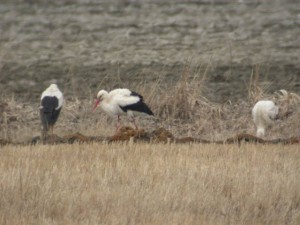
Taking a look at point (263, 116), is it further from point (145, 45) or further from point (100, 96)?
point (145, 45)

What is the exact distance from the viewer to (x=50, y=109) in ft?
46.2

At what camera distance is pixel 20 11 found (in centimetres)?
2019

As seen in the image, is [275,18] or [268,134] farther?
[275,18]

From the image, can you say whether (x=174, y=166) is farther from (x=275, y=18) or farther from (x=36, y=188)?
(x=275, y=18)

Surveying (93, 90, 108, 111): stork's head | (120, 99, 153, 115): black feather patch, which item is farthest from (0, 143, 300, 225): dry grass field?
(93, 90, 108, 111): stork's head

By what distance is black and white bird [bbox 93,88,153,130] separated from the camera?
1448 cm

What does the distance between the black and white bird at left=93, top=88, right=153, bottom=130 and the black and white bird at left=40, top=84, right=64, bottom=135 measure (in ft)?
2.37

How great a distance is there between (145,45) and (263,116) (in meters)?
5.74

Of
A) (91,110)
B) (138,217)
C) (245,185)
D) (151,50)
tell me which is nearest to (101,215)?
(138,217)

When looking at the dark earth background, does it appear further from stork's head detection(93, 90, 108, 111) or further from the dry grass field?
the dry grass field

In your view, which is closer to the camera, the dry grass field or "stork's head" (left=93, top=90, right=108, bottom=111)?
the dry grass field

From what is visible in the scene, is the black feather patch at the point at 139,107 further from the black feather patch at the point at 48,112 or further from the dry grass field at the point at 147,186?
the dry grass field at the point at 147,186

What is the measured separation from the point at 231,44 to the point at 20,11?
15.0ft

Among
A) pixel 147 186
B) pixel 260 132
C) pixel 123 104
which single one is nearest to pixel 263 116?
pixel 260 132
